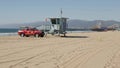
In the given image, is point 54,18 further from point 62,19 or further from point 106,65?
point 106,65

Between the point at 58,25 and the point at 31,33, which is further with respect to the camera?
the point at 58,25

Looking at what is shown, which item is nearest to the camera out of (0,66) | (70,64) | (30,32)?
(0,66)

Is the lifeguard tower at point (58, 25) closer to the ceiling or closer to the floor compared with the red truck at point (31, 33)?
closer to the ceiling

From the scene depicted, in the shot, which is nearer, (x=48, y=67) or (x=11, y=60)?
(x=48, y=67)

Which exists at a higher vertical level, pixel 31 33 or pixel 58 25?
pixel 58 25

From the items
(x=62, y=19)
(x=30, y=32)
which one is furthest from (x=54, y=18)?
(x=30, y=32)

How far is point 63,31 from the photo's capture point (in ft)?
130

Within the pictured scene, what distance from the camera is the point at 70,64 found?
458 inches

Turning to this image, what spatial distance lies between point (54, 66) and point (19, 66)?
1.20 m

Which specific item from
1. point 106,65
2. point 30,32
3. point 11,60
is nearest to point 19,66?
point 11,60

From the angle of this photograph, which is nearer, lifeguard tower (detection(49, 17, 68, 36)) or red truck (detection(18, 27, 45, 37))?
red truck (detection(18, 27, 45, 37))

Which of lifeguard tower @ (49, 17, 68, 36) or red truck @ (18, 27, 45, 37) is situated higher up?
lifeguard tower @ (49, 17, 68, 36)

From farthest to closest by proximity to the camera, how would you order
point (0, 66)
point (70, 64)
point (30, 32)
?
point (30, 32) → point (70, 64) → point (0, 66)

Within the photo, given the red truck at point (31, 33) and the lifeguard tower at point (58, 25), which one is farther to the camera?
the lifeguard tower at point (58, 25)
